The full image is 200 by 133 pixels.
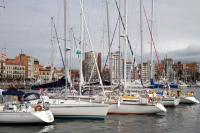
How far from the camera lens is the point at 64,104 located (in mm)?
30047

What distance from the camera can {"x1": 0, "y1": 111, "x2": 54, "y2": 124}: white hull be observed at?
26531 mm

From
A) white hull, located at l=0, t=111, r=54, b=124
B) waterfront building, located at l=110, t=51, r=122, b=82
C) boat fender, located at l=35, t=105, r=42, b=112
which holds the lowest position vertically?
white hull, located at l=0, t=111, r=54, b=124

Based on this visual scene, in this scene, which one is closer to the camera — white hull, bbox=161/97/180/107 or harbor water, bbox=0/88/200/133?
harbor water, bbox=0/88/200/133

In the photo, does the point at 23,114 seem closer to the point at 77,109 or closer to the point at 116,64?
the point at 77,109

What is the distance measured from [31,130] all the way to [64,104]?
5190mm

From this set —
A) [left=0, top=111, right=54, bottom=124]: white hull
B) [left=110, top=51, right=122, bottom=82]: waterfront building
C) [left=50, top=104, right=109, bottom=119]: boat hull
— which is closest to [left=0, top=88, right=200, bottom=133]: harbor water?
[left=0, top=111, right=54, bottom=124]: white hull

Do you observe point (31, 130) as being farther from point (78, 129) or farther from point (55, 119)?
point (55, 119)

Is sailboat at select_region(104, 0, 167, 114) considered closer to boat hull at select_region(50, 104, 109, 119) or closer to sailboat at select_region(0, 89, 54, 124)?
boat hull at select_region(50, 104, 109, 119)

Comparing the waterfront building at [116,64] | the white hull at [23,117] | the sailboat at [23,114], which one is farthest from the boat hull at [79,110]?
the waterfront building at [116,64]

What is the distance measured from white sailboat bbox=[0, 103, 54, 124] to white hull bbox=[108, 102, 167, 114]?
9.20 metres

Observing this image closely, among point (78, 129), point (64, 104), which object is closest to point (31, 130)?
point (78, 129)

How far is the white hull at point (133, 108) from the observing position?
34.8m

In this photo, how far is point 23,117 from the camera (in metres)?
26.7

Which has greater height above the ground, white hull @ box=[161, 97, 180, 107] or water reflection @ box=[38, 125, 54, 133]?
white hull @ box=[161, 97, 180, 107]
